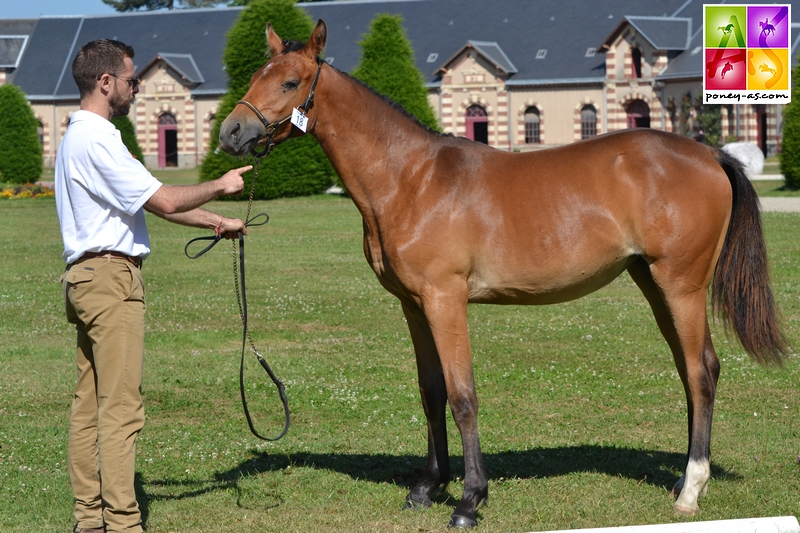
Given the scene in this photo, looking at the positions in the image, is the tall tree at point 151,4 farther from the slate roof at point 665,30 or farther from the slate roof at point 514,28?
the slate roof at point 665,30

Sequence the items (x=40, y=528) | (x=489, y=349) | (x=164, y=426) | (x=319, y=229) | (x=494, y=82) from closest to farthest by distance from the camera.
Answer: (x=40, y=528) < (x=164, y=426) < (x=489, y=349) < (x=319, y=229) < (x=494, y=82)

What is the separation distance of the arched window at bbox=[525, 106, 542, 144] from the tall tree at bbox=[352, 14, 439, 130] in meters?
20.4

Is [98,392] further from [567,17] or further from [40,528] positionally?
[567,17]

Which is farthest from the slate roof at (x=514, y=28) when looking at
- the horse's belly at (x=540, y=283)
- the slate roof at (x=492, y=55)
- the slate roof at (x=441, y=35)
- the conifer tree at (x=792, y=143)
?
the horse's belly at (x=540, y=283)

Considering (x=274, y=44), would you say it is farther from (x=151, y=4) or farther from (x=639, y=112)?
(x=151, y=4)

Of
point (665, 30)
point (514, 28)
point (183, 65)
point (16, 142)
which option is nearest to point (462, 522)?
point (16, 142)

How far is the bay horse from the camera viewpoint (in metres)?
5.36

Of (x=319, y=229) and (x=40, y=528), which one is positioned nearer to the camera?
(x=40, y=528)

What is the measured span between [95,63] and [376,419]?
12.9ft

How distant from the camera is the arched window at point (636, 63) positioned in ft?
157

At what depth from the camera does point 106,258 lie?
4.83m

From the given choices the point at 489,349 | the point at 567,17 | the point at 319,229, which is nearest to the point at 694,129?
the point at 567,17

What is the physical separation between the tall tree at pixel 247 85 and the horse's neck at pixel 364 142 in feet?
82.6

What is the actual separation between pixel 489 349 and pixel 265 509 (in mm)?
4914
